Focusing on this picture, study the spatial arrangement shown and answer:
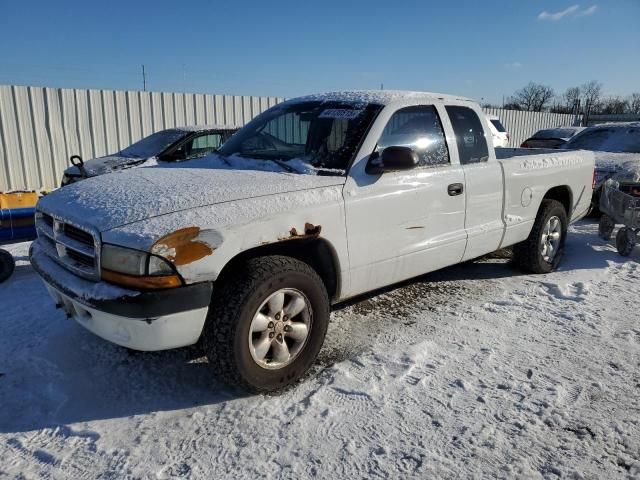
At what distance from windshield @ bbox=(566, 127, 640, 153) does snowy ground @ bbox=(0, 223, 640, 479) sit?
5.53 m

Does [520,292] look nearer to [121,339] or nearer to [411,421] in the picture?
[411,421]

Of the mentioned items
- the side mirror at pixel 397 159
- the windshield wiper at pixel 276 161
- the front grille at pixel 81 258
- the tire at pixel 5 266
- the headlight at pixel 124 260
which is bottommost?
the tire at pixel 5 266

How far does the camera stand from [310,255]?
10.4 ft

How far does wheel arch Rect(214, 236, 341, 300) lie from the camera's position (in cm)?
280

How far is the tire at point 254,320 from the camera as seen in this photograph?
262cm

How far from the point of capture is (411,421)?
259cm

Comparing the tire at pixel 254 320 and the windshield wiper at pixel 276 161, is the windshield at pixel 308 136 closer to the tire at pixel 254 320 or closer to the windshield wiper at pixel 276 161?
the windshield wiper at pixel 276 161

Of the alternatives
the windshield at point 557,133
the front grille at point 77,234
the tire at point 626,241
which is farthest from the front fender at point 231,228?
the windshield at point 557,133

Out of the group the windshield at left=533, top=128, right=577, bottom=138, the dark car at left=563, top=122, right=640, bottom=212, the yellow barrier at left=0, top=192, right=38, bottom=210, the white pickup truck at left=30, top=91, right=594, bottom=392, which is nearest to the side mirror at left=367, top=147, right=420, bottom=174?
the white pickup truck at left=30, top=91, right=594, bottom=392

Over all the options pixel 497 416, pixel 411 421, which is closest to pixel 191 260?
pixel 411 421

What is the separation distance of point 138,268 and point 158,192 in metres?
0.59

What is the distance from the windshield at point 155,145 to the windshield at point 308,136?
496 cm

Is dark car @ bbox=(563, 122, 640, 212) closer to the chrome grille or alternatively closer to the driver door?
the driver door

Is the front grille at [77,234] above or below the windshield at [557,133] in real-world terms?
below
